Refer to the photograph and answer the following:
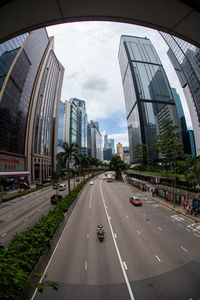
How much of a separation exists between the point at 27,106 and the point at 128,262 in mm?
73036

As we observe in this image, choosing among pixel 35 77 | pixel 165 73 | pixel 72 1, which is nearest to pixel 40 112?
pixel 35 77

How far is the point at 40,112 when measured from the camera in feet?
245

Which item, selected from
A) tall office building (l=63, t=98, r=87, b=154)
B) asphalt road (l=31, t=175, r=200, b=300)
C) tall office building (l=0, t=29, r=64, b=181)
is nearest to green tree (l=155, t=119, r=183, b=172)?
asphalt road (l=31, t=175, r=200, b=300)

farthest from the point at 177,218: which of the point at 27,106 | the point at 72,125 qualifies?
the point at 72,125

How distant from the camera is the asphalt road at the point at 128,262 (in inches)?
266

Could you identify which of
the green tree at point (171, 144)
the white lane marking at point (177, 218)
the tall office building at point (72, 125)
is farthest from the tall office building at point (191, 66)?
the tall office building at point (72, 125)

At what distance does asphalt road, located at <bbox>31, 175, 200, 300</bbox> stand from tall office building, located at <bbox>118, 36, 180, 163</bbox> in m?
79.5

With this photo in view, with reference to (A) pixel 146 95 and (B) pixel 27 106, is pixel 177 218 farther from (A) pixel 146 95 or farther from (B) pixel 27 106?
(A) pixel 146 95

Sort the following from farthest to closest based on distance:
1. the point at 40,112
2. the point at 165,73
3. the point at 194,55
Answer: the point at 165,73, the point at 40,112, the point at 194,55

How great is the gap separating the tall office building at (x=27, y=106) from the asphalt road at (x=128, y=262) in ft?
147

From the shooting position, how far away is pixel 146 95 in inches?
4338

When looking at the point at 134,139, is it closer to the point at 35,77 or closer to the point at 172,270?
the point at 35,77

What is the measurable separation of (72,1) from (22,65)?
75669 millimetres

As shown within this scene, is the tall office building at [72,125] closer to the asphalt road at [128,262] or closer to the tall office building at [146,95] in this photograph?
the tall office building at [146,95]
